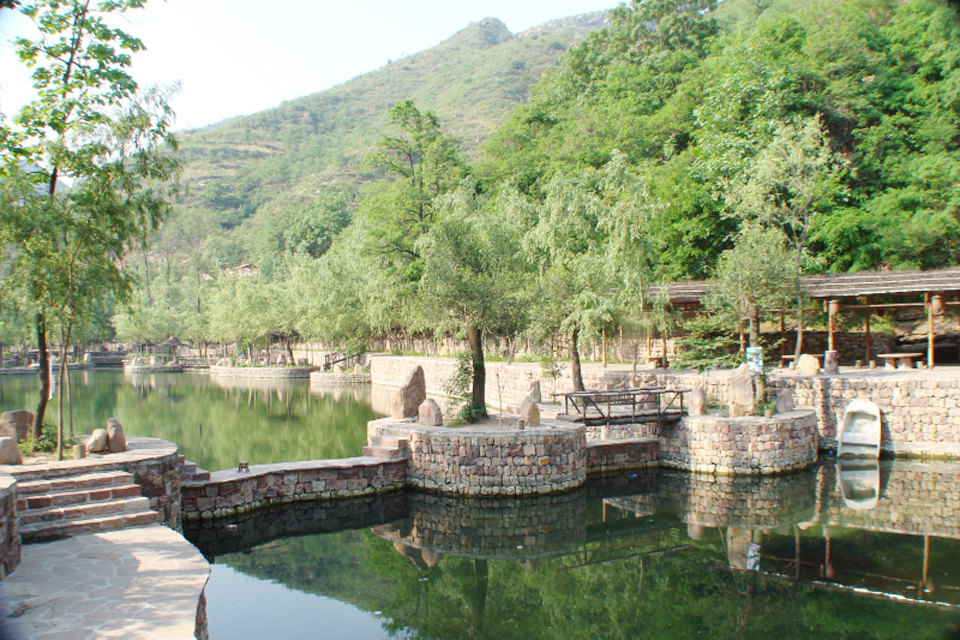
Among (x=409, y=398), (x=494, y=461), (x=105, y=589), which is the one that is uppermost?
(x=409, y=398)

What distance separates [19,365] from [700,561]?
59.1 m

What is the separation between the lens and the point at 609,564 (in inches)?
414

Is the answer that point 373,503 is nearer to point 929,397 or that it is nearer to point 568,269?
point 568,269

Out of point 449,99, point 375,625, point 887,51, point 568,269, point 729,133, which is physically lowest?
point 375,625

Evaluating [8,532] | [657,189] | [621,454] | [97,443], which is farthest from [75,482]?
[657,189]

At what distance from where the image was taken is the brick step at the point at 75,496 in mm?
8398

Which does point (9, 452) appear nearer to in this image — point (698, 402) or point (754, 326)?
point (698, 402)

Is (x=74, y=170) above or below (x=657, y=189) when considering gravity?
below

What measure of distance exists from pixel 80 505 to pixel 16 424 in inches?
166

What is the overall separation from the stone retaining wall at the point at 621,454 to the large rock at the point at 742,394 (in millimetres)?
1985

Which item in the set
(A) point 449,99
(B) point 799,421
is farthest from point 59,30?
(A) point 449,99

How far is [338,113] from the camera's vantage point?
146 meters

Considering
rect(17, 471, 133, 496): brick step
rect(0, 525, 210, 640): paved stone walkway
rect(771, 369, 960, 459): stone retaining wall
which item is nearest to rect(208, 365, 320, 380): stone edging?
rect(771, 369, 960, 459): stone retaining wall

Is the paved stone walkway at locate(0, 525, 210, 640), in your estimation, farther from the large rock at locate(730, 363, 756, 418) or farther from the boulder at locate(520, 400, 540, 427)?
the large rock at locate(730, 363, 756, 418)
